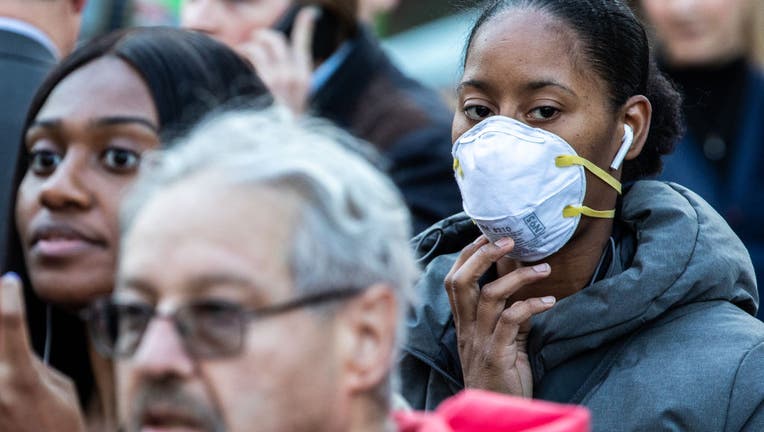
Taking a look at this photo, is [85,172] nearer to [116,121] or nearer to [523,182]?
[116,121]

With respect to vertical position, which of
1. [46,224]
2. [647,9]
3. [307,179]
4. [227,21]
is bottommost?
[647,9]

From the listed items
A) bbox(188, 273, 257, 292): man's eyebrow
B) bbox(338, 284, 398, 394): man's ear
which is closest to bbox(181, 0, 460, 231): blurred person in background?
bbox(338, 284, 398, 394): man's ear

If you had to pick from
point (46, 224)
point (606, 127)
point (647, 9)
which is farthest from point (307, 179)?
point (647, 9)

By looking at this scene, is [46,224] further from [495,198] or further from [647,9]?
[647,9]

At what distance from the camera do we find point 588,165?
359cm

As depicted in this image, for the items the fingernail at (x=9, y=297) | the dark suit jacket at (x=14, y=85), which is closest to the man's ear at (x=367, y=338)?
the fingernail at (x=9, y=297)

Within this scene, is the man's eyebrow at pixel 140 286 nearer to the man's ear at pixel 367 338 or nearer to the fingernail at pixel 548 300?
the man's ear at pixel 367 338

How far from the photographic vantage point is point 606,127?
3.64 metres

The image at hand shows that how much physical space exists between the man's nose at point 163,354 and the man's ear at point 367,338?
0.26m

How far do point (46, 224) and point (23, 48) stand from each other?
133 cm

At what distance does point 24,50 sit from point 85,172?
1313mm

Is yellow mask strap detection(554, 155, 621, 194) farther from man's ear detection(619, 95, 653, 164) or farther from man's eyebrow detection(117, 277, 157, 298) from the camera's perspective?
man's eyebrow detection(117, 277, 157, 298)

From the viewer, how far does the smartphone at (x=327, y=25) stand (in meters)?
5.71

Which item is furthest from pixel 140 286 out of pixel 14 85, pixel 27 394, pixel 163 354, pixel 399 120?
pixel 399 120
